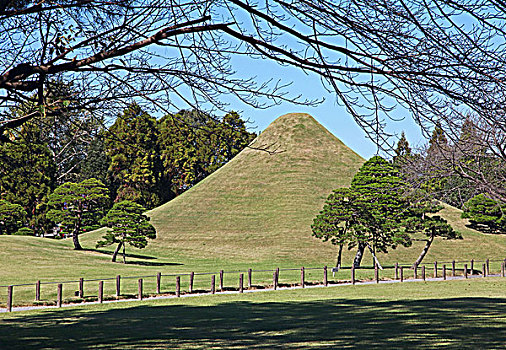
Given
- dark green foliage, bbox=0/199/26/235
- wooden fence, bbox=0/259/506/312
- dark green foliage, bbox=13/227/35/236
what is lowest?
wooden fence, bbox=0/259/506/312

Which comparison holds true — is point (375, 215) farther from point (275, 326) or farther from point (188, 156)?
point (188, 156)

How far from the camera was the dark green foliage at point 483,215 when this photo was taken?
47750 mm

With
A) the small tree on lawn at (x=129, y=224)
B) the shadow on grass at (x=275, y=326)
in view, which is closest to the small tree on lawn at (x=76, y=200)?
the small tree on lawn at (x=129, y=224)

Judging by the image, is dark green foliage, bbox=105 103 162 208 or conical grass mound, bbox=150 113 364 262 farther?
dark green foliage, bbox=105 103 162 208

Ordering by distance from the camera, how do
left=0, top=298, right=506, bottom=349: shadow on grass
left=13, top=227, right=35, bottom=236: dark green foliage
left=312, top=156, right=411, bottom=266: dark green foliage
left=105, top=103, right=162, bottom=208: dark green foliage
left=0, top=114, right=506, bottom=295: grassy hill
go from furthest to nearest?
left=105, top=103, right=162, bottom=208: dark green foliage, left=13, top=227, right=35, bottom=236: dark green foliage, left=0, top=114, right=506, bottom=295: grassy hill, left=312, top=156, right=411, bottom=266: dark green foliage, left=0, top=298, right=506, bottom=349: shadow on grass

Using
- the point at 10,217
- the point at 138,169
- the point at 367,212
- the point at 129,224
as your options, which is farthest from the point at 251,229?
the point at 10,217

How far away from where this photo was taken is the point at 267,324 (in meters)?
12.0

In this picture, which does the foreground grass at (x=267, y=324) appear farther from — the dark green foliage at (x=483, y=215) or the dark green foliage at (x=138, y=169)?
the dark green foliage at (x=138, y=169)

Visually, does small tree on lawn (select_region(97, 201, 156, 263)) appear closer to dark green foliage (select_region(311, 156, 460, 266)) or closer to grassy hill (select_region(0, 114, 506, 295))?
grassy hill (select_region(0, 114, 506, 295))

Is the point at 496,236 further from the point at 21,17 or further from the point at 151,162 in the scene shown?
the point at 21,17

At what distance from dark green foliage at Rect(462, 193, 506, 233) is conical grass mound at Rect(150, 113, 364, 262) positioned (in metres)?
13.5

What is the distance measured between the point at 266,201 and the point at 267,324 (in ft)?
155

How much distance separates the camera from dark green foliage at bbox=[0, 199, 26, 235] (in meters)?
42.7

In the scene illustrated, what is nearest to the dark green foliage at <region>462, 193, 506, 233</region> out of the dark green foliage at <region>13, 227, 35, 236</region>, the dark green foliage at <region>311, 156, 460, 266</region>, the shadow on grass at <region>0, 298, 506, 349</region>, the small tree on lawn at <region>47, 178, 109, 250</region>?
the dark green foliage at <region>311, 156, 460, 266</region>
